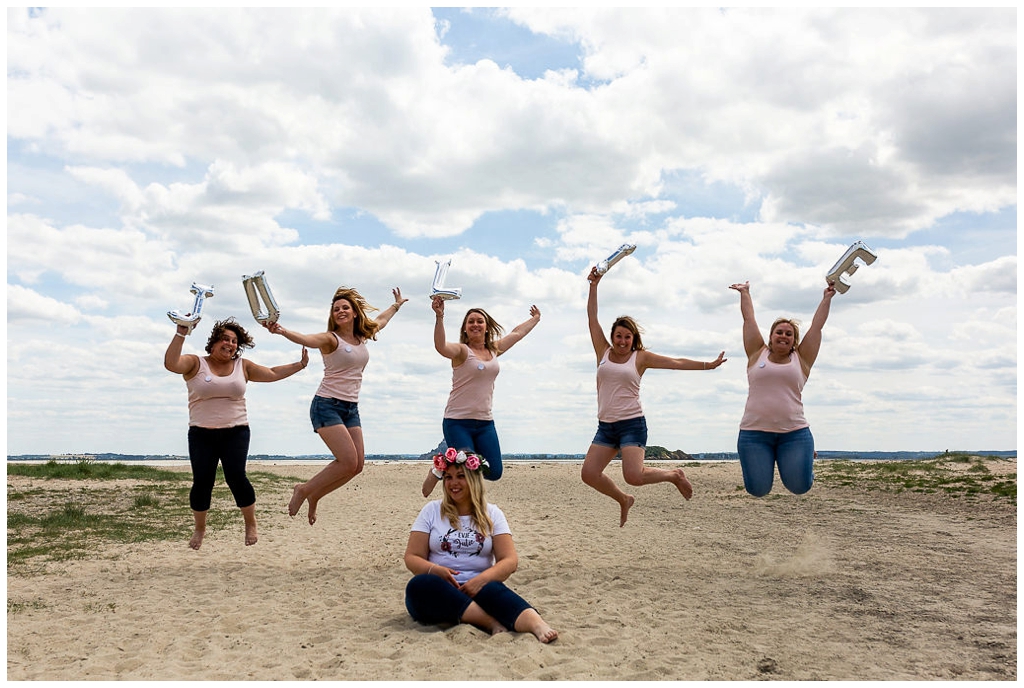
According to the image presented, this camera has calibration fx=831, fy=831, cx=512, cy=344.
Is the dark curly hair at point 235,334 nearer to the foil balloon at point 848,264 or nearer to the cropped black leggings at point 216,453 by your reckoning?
the cropped black leggings at point 216,453

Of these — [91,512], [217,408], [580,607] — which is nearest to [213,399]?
[217,408]

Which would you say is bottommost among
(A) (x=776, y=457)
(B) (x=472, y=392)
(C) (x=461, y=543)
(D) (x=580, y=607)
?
(D) (x=580, y=607)

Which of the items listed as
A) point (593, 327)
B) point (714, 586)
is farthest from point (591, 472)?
point (714, 586)

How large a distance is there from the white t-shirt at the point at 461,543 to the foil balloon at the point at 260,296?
224 cm

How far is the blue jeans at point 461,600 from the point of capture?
7.44 metres

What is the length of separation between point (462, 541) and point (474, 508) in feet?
1.09

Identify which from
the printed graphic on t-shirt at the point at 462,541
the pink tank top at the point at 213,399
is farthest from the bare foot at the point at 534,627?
the pink tank top at the point at 213,399

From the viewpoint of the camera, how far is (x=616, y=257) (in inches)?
324

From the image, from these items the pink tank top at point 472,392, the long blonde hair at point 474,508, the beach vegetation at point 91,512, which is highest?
the pink tank top at point 472,392

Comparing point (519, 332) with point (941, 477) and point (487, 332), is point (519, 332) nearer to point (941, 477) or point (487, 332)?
point (487, 332)

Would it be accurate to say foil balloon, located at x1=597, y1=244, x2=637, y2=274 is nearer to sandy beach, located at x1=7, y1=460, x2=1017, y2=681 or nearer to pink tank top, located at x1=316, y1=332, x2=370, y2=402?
pink tank top, located at x1=316, y1=332, x2=370, y2=402

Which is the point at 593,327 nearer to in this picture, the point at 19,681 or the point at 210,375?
the point at 210,375

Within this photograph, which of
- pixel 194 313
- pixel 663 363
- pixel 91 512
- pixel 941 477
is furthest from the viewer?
pixel 941 477

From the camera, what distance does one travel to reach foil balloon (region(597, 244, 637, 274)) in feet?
26.7
